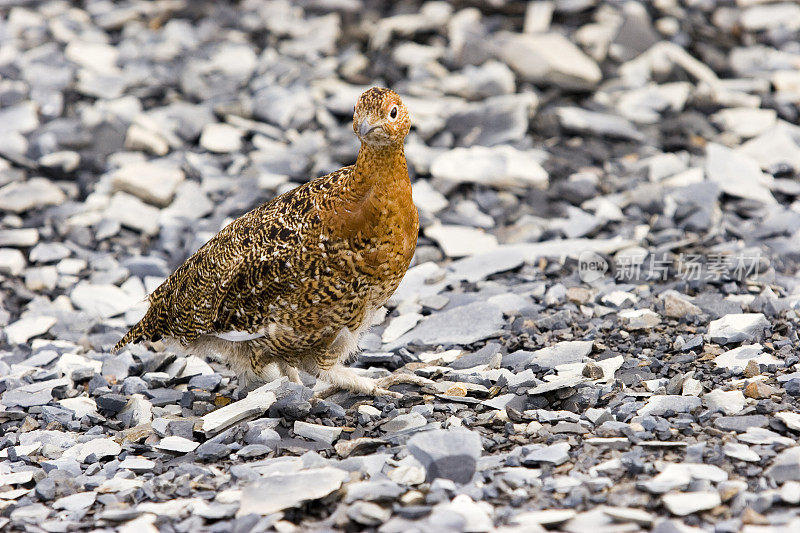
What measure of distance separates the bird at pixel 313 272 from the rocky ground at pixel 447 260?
27cm

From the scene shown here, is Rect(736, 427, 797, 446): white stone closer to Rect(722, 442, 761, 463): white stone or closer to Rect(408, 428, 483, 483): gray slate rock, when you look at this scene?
Rect(722, 442, 761, 463): white stone

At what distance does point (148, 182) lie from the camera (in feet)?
28.1

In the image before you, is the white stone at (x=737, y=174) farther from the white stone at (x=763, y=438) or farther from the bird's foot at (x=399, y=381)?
the white stone at (x=763, y=438)

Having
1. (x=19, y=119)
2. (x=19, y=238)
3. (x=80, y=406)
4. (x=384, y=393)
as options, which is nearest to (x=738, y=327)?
(x=384, y=393)

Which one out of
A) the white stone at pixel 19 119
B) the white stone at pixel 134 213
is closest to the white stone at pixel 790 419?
the white stone at pixel 134 213

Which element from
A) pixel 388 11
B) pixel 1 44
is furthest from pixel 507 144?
pixel 1 44

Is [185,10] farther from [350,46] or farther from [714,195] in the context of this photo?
[714,195]

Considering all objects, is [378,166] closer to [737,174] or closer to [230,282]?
[230,282]

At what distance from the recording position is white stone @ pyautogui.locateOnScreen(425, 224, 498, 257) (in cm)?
756

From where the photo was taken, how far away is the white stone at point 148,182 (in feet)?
27.9

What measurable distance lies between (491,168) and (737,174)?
6.54 feet

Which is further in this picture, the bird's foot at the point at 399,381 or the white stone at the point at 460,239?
the white stone at the point at 460,239

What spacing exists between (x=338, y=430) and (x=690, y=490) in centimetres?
175

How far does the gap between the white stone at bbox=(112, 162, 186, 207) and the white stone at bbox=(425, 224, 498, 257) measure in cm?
237
